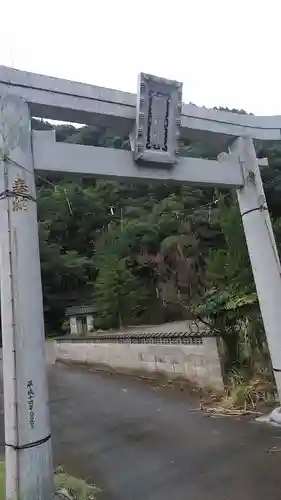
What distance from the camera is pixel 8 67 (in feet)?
13.6

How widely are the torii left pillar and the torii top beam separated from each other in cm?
21

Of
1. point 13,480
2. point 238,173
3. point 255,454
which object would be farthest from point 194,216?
point 13,480

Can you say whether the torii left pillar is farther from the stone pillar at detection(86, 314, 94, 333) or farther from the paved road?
the stone pillar at detection(86, 314, 94, 333)

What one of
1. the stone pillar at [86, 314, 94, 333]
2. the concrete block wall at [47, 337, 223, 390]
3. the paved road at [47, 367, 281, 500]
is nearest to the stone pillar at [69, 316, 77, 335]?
the stone pillar at [86, 314, 94, 333]

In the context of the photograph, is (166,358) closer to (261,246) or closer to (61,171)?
(261,246)

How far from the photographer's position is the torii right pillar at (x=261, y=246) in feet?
18.2

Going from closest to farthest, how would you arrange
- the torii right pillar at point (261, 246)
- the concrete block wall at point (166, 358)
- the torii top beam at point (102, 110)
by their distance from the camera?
the torii top beam at point (102, 110) < the torii right pillar at point (261, 246) < the concrete block wall at point (166, 358)

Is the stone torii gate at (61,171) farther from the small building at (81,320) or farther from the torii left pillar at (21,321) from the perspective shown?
the small building at (81,320)

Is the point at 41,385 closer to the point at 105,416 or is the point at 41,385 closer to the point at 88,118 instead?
the point at 88,118

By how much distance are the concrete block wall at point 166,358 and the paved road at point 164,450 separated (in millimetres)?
592

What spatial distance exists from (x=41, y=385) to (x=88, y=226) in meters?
27.7

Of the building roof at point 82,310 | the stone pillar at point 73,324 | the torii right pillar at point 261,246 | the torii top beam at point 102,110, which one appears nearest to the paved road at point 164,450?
the torii right pillar at point 261,246

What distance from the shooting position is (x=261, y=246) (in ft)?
18.7

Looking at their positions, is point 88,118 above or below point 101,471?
above
